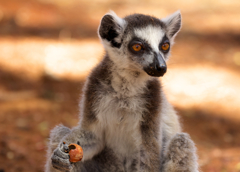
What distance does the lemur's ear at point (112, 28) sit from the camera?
458 cm

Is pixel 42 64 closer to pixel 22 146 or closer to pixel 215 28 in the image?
pixel 22 146

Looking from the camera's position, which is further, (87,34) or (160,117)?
(87,34)

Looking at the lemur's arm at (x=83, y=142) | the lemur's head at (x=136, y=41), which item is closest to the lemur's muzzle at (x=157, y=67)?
the lemur's head at (x=136, y=41)

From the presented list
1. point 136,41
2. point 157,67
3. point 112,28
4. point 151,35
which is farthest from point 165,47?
point 112,28

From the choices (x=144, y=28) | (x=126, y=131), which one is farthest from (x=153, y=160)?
(x=144, y=28)

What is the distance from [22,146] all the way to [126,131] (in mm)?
2999

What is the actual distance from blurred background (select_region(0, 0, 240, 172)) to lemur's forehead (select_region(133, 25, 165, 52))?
85 centimetres

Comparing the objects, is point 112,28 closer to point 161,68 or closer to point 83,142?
point 161,68

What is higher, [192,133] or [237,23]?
[237,23]

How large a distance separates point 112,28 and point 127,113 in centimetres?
118

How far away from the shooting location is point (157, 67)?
4.15m

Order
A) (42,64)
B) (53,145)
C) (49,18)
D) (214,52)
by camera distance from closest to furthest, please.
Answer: (53,145)
(42,64)
(214,52)
(49,18)

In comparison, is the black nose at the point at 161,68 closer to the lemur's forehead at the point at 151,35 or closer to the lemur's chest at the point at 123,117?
the lemur's forehead at the point at 151,35

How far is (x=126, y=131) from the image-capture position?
452 centimetres
